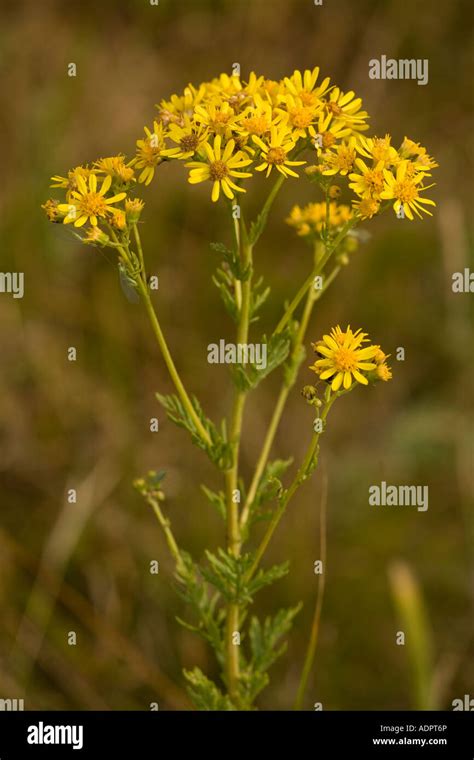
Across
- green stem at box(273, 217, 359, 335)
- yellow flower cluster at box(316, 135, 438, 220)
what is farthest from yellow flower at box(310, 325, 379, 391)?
yellow flower cluster at box(316, 135, 438, 220)

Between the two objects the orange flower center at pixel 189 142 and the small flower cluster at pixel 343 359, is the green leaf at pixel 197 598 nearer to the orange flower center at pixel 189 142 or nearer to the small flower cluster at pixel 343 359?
the small flower cluster at pixel 343 359

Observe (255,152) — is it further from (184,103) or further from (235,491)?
(235,491)

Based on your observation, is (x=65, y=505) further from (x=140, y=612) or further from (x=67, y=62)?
(x=67, y=62)

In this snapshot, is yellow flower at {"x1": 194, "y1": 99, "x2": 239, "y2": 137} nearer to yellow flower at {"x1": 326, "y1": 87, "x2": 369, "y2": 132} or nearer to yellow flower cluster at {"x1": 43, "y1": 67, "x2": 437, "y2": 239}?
yellow flower cluster at {"x1": 43, "y1": 67, "x2": 437, "y2": 239}

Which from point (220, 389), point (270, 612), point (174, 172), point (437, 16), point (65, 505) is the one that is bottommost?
point (270, 612)
